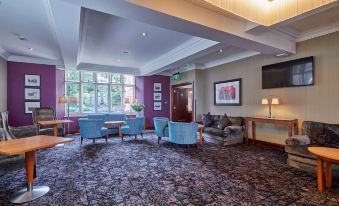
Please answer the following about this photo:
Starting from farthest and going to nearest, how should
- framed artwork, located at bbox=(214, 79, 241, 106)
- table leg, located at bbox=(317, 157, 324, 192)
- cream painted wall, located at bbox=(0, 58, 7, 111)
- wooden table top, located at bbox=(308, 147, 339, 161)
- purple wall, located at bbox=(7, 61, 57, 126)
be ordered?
framed artwork, located at bbox=(214, 79, 241, 106), purple wall, located at bbox=(7, 61, 57, 126), cream painted wall, located at bbox=(0, 58, 7, 111), table leg, located at bbox=(317, 157, 324, 192), wooden table top, located at bbox=(308, 147, 339, 161)

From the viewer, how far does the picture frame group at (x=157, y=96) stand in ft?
29.6

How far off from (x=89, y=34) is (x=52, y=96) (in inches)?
145

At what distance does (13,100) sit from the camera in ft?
20.2

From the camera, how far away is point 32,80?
6.43 m

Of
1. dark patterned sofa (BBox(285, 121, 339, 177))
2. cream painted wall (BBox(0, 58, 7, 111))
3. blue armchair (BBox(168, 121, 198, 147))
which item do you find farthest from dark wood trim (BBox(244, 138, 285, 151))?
cream painted wall (BBox(0, 58, 7, 111))

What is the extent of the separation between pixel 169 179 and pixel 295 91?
3863 millimetres

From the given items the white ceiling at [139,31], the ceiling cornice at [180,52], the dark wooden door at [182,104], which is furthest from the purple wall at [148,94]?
the white ceiling at [139,31]

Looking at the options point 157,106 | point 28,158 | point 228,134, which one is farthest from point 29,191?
point 157,106

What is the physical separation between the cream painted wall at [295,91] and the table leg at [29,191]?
538cm

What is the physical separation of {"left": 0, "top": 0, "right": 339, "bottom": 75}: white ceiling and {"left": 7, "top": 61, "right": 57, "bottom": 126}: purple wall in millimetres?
255

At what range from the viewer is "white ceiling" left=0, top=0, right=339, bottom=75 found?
2725mm

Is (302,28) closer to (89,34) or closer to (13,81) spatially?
(89,34)

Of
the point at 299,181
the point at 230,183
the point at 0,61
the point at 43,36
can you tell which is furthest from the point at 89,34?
the point at 299,181

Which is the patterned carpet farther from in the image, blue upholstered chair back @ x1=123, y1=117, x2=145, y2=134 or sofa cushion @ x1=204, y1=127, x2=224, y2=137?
blue upholstered chair back @ x1=123, y1=117, x2=145, y2=134
